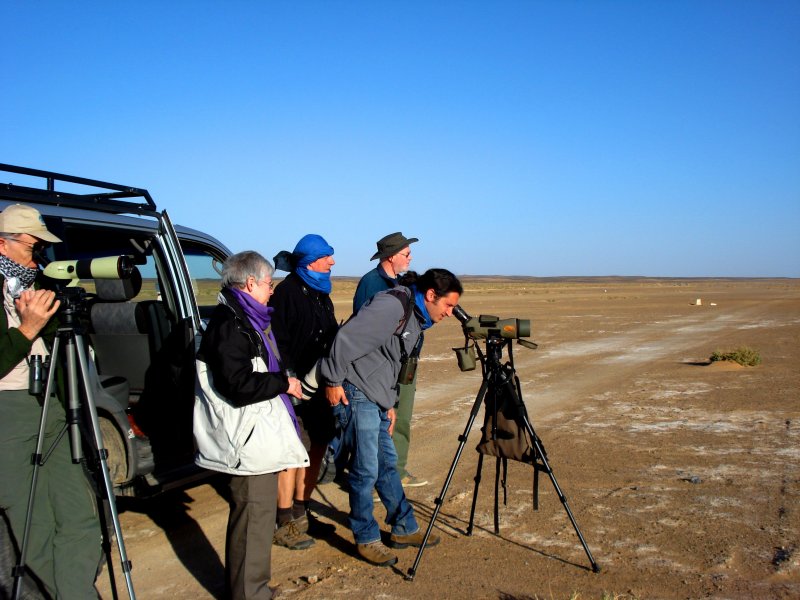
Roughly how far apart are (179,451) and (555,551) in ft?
8.81

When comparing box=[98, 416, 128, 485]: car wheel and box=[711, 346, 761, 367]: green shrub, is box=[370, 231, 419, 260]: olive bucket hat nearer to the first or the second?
box=[98, 416, 128, 485]: car wheel

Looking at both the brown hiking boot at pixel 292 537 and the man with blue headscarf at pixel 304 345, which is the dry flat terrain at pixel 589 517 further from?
the man with blue headscarf at pixel 304 345

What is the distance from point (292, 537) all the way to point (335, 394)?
1230 mm

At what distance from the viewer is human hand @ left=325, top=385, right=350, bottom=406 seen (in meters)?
4.33

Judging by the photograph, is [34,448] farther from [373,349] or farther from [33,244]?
[373,349]

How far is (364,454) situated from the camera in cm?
446

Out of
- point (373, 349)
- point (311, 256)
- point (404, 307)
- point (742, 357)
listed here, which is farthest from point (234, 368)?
point (742, 357)

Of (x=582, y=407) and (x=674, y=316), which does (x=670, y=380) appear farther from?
(x=674, y=316)

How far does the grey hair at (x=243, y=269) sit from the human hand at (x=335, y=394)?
852mm

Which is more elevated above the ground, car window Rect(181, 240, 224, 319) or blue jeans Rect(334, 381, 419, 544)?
car window Rect(181, 240, 224, 319)

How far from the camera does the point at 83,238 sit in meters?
5.70

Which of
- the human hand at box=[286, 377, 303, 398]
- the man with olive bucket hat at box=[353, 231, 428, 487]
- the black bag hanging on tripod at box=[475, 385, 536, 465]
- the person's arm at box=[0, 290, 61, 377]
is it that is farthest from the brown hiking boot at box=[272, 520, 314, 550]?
the person's arm at box=[0, 290, 61, 377]

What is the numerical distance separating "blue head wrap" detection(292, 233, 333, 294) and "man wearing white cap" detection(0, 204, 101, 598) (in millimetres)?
1904

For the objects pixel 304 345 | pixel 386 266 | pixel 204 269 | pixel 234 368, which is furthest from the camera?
pixel 204 269
